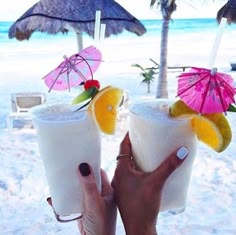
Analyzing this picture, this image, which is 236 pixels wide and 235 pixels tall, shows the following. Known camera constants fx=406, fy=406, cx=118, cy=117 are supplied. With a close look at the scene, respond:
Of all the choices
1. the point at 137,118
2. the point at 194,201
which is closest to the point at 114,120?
the point at 137,118

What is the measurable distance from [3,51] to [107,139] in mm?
8960

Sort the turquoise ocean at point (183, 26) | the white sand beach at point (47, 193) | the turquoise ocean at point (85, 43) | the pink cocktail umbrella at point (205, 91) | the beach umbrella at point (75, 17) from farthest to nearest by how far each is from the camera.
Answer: the turquoise ocean at point (183, 26) < the turquoise ocean at point (85, 43) < the beach umbrella at point (75, 17) < the white sand beach at point (47, 193) < the pink cocktail umbrella at point (205, 91)

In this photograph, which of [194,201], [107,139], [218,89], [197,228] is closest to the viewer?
[218,89]

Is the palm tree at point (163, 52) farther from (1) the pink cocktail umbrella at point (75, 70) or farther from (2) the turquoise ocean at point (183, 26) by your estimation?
(2) the turquoise ocean at point (183, 26)

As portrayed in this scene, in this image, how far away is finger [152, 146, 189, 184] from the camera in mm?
667

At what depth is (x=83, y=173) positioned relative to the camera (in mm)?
702

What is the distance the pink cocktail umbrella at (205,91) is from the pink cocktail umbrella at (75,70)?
7.2 inches

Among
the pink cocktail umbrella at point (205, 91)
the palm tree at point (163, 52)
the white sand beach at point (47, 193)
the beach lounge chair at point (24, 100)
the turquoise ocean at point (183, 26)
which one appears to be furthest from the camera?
the turquoise ocean at point (183, 26)

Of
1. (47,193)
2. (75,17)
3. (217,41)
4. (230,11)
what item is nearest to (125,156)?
(217,41)

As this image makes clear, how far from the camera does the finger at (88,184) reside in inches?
27.6

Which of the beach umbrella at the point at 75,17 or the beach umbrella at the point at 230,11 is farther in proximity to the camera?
the beach umbrella at the point at 230,11

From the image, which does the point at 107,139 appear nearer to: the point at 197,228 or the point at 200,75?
the point at 197,228

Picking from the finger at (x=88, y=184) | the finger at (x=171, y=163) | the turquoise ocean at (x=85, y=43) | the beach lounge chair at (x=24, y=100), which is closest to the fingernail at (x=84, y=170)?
the finger at (x=88, y=184)

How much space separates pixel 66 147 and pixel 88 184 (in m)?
0.08
